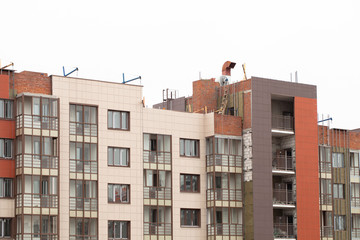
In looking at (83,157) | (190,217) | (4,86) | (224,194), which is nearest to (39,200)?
(83,157)

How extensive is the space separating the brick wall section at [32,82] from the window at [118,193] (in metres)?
8.42

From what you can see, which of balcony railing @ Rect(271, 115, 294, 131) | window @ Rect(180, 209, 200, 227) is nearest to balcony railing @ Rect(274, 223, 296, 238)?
window @ Rect(180, 209, 200, 227)

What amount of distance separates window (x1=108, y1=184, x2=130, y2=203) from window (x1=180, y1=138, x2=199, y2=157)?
597 cm

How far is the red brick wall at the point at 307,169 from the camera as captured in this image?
207 ft

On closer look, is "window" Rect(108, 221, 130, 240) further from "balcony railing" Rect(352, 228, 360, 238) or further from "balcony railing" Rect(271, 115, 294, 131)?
"balcony railing" Rect(352, 228, 360, 238)

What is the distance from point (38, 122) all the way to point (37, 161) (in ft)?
8.74

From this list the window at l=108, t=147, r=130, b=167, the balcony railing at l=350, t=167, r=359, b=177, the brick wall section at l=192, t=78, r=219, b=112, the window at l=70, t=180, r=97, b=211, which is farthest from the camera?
the balcony railing at l=350, t=167, r=359, b=177

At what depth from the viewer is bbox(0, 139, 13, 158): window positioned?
170 feet

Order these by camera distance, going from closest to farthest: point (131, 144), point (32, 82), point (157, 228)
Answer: point (32, 82)
point (131, 144)
point (157, 228)

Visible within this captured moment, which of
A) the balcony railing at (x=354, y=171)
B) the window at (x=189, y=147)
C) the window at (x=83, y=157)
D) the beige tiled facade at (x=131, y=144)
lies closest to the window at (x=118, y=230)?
the beige tiled facade at (x=131, y=144)

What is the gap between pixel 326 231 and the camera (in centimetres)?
6544

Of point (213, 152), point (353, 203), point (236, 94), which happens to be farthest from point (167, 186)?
point (353, 203)

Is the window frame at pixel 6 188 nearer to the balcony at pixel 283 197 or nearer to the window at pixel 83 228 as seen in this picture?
the window at pixel 83 228

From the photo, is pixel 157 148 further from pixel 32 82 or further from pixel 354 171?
pixel 354 171
